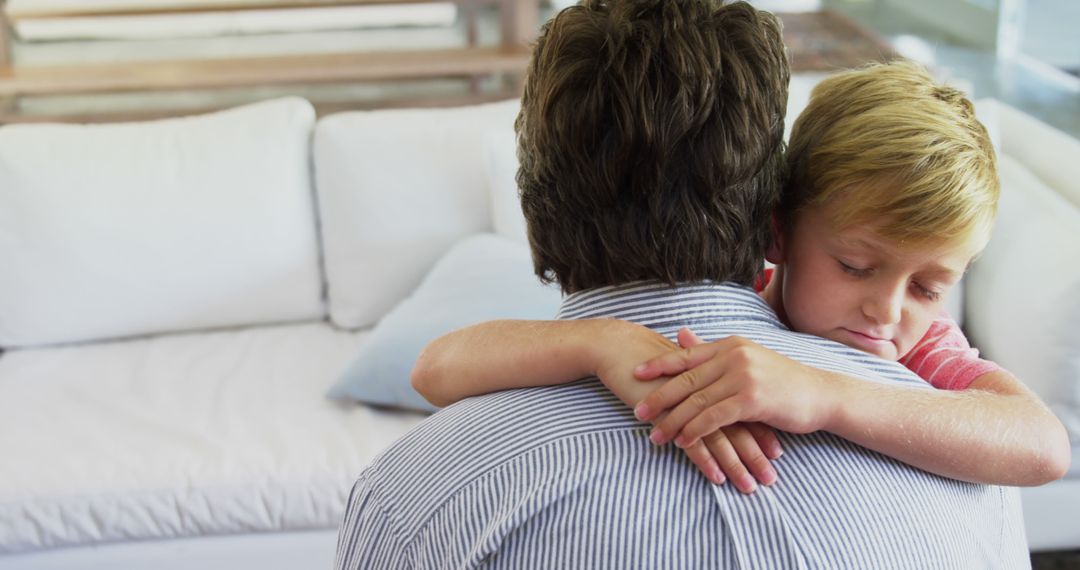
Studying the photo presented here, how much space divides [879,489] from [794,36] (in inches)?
137

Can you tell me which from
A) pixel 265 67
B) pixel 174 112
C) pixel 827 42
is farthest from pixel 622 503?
pixel 827 42

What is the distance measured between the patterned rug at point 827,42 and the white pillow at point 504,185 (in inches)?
65.6

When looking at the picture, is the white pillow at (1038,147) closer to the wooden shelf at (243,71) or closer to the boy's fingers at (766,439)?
the wooden shelf at (243,71)

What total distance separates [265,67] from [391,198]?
127 centimetres

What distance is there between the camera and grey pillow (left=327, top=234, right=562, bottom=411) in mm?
2004

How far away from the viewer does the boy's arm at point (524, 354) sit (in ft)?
2.50

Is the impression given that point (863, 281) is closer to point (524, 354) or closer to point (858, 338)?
point (858, 338)

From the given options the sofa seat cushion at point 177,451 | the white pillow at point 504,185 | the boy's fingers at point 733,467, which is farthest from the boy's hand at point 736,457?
the white pillow at point 504,185

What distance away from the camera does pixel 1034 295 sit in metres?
1.87

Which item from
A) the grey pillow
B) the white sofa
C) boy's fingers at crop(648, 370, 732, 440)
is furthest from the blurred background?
boy's fingers at crop(648, 370, 732, 440)

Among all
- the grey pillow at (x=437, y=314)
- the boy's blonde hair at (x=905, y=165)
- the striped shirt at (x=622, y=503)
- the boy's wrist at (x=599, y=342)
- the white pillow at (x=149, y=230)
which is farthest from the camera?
the white pillow at (x=149, y=230)

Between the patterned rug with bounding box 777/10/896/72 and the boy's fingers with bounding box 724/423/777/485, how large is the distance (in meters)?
3.11

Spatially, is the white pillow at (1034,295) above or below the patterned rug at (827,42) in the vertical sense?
below

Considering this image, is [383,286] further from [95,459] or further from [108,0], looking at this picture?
[108,0]
